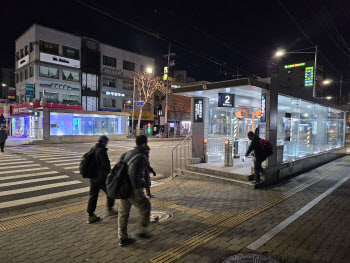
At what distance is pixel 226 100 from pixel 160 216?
6.09 meters

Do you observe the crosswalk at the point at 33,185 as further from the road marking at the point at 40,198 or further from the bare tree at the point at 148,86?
the bare tree at the point at 148,86

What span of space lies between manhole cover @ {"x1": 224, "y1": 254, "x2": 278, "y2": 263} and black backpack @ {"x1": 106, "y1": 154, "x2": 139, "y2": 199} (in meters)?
1.81

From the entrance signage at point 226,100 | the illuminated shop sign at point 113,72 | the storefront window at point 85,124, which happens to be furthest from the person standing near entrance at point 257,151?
the illuminated shop sign at point 113,72

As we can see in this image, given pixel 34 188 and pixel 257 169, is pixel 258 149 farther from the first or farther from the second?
pixel 34 188

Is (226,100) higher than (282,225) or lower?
higher

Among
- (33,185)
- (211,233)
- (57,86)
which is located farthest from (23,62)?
(211,233)

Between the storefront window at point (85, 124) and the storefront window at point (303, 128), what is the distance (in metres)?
23.6

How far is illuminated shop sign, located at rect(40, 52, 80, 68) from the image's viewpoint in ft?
111

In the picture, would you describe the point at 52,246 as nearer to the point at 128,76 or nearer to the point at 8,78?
the point at 128,76

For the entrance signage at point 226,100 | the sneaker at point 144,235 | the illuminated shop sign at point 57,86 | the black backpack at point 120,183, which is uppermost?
the illuminated shop sign at point 57,86

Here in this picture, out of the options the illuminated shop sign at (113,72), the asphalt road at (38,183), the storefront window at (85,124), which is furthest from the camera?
the illuminated shop sign at (113,72)

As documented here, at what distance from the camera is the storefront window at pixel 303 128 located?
9.41 metres

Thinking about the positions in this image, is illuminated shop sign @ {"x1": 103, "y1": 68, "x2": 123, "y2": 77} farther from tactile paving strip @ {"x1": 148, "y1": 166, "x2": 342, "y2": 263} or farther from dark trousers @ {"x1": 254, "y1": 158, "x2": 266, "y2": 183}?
tactile paving strip @ {"x1": 148, "y1": 166, "x2": 342, "y2": 263}

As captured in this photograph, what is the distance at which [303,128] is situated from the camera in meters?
11.5
